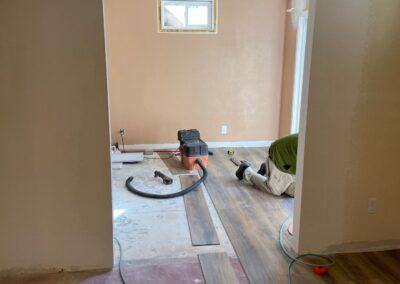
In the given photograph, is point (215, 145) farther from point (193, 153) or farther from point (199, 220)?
point (199, 220)

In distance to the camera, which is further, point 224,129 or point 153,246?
point 224,129

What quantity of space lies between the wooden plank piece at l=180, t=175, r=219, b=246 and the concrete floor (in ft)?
0.15

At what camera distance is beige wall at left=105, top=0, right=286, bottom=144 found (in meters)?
5.34

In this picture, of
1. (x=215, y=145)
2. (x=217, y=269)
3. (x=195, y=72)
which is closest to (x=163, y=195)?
(x=217, y=269)

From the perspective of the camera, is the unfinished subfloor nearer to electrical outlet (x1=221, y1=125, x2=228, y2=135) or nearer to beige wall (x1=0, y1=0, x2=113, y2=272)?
beige wall (x1=0, y1=0, x2=113, y2=272)

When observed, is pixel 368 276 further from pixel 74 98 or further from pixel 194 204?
pixel 74 98

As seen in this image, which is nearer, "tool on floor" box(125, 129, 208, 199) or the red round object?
the red round object

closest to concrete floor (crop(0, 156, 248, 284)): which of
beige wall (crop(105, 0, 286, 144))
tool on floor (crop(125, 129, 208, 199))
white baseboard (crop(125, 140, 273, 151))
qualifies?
tool on floor (crop(125, 129, 208, 199))

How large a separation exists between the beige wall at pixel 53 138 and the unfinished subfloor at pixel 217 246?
0.72 feet

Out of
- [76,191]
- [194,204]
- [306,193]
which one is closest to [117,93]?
[194,204]

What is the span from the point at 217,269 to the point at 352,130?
1.29 meters

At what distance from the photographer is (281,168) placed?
358 cm

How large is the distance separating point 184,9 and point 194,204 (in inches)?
129

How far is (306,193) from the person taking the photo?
2.42 meters
